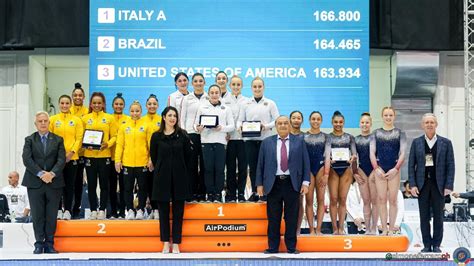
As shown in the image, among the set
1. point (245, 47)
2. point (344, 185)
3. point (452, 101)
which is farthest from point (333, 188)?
point (452, 101)

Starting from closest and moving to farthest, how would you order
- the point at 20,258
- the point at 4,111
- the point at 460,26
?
the point at 20,258 → the point at 460,26 → the point at 4,111

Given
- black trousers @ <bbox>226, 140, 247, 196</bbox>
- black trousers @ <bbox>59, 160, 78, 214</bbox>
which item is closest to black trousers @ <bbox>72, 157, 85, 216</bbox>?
black trousers @ <bbox>59, 160, 78, 214</bbox>

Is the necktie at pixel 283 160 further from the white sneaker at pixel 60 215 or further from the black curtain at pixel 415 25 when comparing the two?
the black curtain at pixel 415 25

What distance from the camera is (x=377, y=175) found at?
7977mm

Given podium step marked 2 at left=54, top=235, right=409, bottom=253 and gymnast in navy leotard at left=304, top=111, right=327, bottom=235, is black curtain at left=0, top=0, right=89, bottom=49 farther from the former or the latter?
gymnast in navy leotard at left=304, top=111, right=327, bottom=235

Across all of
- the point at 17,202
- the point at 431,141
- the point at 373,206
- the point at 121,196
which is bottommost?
the point at 17,202

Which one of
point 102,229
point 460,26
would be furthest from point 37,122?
point 460,26

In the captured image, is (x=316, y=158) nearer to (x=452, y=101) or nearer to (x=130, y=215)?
(x=130, y=215)

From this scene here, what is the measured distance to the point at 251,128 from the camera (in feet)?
26.3

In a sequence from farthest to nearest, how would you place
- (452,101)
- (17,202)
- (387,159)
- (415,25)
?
(452,101) → (415,25) → (17,202) → (387,159)

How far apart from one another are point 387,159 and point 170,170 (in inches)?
90.7

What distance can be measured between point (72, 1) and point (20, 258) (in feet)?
17.3

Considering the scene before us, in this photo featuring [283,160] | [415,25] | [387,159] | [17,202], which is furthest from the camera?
[415,25]

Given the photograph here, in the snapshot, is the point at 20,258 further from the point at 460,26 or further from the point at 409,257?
the point at 460,26
